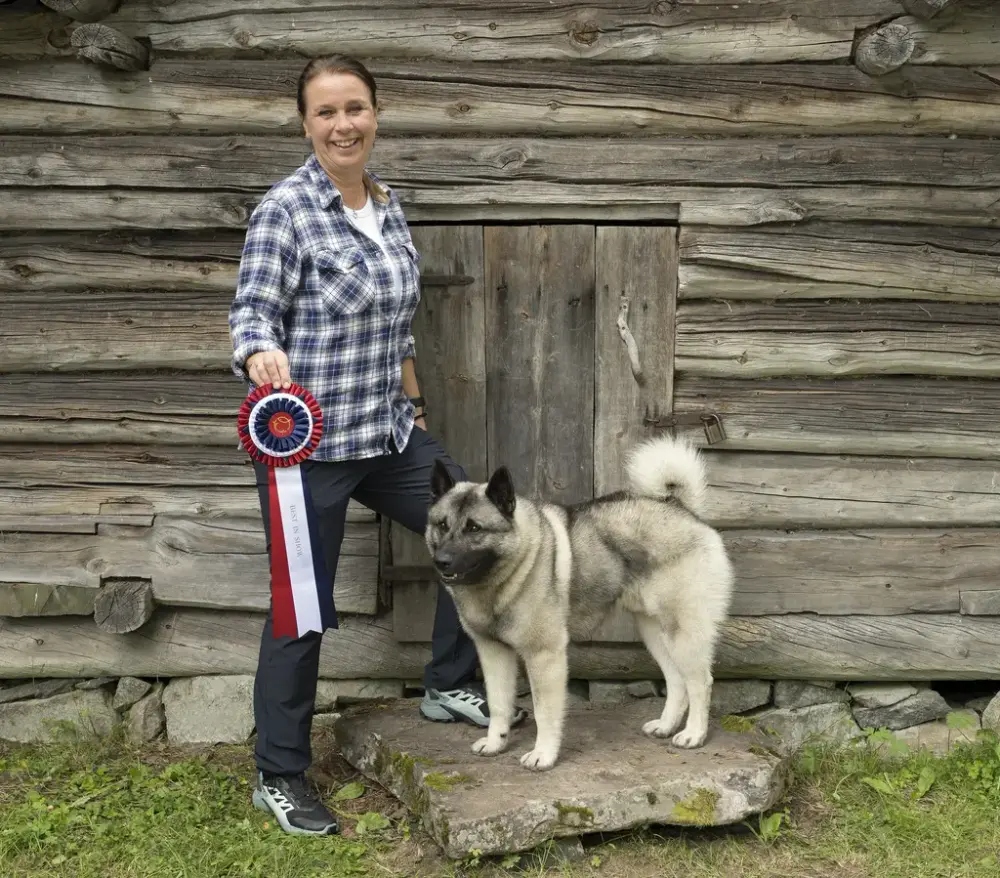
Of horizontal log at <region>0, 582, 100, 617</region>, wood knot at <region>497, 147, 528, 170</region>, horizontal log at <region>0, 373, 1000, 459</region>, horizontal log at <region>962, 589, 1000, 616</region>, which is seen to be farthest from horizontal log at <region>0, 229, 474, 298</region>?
Result: horizontal log at <region>962, 589, 1000, 616</region>

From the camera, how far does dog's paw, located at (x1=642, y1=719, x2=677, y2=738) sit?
14.4 ft

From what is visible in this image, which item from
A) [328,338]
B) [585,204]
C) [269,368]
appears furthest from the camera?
[585,204]

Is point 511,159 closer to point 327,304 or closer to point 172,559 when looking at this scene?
point 327,304

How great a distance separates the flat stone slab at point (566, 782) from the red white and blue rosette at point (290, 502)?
74 cm

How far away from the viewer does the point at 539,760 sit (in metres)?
4.02

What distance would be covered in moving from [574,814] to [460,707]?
0.87 meters

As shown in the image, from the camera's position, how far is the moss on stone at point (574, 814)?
3.78m

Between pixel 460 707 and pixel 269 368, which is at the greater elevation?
pixel 269 368

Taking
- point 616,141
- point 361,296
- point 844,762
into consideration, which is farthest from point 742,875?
point 616,141

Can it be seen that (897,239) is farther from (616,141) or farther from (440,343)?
(440,343)

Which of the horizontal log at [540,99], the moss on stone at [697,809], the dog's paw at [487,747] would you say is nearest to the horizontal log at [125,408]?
the horizontal log at [540,99]

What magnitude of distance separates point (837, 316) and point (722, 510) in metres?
1.02

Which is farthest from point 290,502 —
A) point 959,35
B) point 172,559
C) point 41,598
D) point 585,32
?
point 959,35

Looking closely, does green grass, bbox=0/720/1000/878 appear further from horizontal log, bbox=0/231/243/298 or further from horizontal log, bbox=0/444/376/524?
horizontal log, bbox=0/231/243/298
